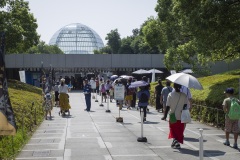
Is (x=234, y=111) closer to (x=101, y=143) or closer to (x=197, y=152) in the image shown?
(x=197, y=152)

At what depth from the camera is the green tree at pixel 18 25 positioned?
33.8m

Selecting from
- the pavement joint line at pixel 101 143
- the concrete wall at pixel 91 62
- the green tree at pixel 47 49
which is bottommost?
the pavement joint line at pixel 101 143

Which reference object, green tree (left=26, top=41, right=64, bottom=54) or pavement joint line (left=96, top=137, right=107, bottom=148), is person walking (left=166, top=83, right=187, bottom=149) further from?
green tree (left=26, top=41, right=64, bottom=54)

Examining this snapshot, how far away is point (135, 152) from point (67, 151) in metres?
1.88

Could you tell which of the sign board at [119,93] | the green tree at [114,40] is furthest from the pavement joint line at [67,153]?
the green tree at [114,40]

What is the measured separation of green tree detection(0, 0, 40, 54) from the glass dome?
230ft

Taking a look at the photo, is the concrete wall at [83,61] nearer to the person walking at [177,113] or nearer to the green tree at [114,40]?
the green tree at [114,40]

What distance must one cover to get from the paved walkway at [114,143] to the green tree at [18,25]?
58.8 feet

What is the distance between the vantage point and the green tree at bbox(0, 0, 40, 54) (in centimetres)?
3384

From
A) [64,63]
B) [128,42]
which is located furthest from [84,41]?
[64,63]

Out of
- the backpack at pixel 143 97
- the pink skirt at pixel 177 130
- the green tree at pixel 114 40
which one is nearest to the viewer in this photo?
the pink skirt at pixel 177 130

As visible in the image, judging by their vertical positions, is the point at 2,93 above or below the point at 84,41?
below

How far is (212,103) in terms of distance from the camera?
16562 millimetres

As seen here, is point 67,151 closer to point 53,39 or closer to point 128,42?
point 128,42
